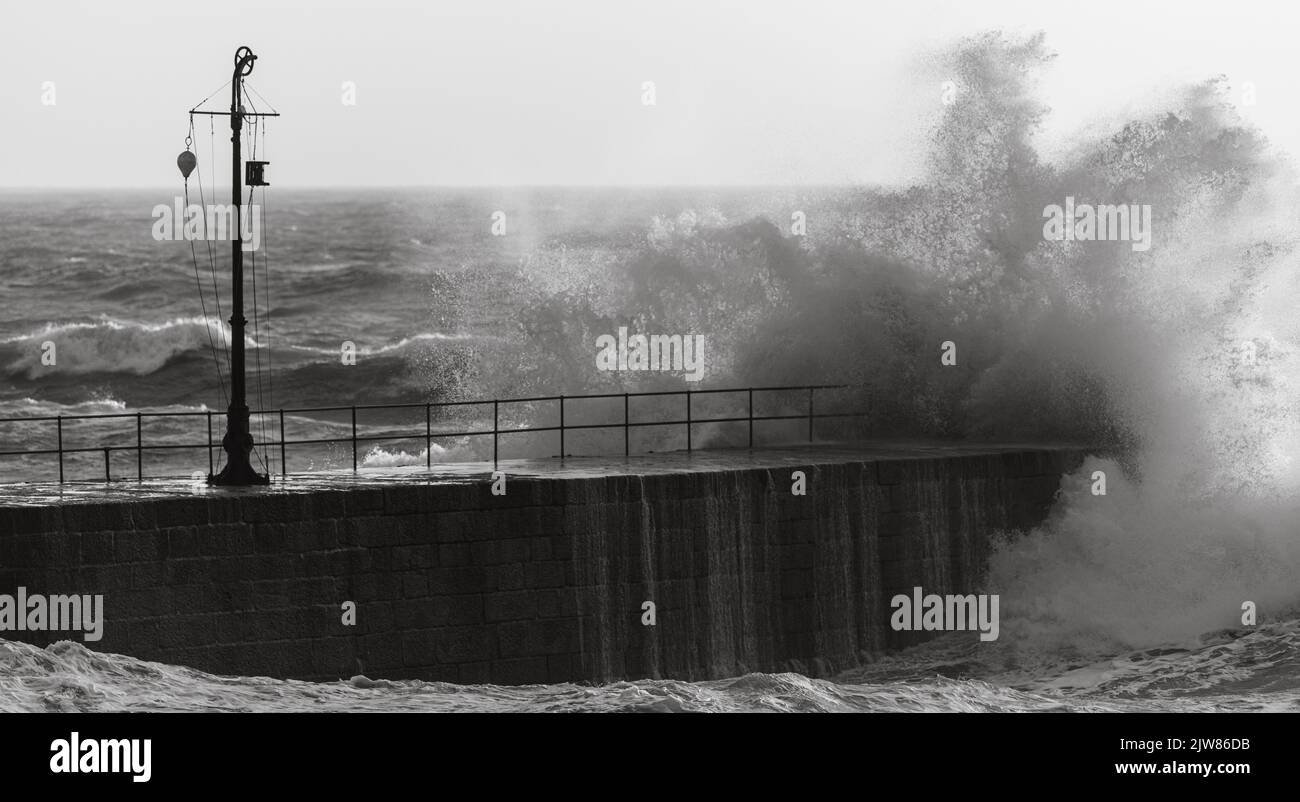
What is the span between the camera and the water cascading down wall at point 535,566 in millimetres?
14500

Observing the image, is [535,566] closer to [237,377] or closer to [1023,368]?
[237,377]

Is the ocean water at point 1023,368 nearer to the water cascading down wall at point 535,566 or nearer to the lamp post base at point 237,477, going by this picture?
the water cascading down wall at point 535,566

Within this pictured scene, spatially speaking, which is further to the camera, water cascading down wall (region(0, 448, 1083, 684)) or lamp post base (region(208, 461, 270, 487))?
lamp post base (region(208, 461, 270, 487))

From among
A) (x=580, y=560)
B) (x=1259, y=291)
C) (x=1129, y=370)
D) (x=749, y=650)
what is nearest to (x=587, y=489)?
(x=580, y=560)

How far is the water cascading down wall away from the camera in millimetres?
14500

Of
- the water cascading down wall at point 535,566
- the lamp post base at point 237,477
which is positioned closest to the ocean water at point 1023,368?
the water cascading down wall at point 535,566

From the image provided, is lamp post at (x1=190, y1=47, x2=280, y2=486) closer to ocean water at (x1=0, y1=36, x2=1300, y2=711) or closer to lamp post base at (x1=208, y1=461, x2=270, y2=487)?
lamp post base at (x1=208, y1=461, x2=270, y2=487)

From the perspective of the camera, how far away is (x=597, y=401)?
21.5 metres

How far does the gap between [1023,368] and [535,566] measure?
691 cm

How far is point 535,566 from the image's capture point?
15.9 meters

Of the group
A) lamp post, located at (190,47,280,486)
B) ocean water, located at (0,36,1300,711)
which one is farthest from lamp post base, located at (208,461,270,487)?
ocean water, located at (0,36,1300,711)

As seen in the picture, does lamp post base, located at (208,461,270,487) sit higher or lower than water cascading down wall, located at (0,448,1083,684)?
higher

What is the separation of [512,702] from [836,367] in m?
8.18

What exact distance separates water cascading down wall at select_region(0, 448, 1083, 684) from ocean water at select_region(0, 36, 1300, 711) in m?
0.50
